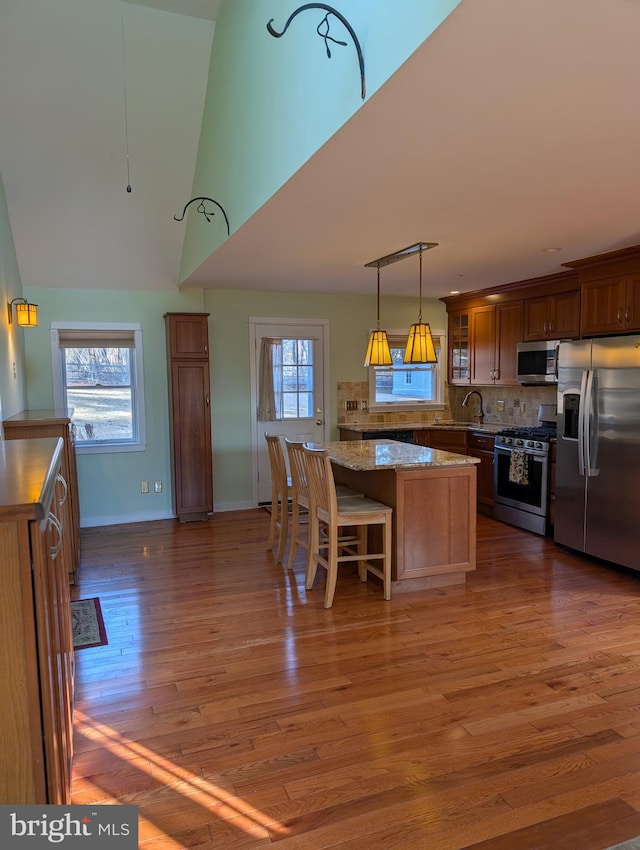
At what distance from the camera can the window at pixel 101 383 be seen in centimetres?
549

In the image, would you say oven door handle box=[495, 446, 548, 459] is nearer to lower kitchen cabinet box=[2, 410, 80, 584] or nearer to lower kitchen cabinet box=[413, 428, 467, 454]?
lower kitchen cabinet box=[413, 428, 467, 454]

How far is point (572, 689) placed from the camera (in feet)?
8.81

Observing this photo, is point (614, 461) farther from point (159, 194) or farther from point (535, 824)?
point (159, 194)

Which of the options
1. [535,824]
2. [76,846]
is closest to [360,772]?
[535,824]

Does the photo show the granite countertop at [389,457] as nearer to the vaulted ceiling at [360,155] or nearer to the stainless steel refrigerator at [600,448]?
the stainless steel refrigerator at [600,448]

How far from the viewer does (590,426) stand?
4.28m

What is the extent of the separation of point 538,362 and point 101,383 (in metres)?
4.20

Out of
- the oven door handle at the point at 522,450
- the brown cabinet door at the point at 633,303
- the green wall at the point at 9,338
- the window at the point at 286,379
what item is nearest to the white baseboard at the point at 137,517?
the window at the point at 286,379

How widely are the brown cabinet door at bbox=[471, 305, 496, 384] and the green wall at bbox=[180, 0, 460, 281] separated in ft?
10.2

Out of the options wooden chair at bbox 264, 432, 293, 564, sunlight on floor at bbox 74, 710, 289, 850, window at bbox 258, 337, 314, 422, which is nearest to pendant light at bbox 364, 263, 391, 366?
wooden chair at bbox 264, 432, 293, 564

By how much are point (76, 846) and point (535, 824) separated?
1.41 metres

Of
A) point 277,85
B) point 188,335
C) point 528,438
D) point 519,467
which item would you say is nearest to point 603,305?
point 528,438

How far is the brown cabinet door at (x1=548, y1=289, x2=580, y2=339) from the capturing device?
16.4 ft

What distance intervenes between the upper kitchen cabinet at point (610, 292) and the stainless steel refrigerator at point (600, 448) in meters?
0.21
